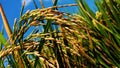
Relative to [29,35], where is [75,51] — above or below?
below

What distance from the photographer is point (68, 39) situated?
6.57 ft

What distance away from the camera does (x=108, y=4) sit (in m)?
2.23

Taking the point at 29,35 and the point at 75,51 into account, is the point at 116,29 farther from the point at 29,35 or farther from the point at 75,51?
the point at 29,35

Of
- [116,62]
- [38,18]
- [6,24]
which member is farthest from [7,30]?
[116,62]

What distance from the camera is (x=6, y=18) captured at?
190cm

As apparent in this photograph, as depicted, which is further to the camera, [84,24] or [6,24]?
[84,24]

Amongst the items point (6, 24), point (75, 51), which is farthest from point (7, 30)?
point (75, 51)

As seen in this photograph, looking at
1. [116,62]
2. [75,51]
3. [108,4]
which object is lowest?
[116,62]

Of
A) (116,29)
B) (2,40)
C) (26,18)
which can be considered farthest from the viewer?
(116,29)

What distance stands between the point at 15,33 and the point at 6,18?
82 mm

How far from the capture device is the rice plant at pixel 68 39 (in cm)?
188

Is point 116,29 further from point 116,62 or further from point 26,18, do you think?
point 26,18

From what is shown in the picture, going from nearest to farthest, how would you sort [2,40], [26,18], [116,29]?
[26,18] → [2,40] → [116,29]

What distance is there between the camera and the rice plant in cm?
188
